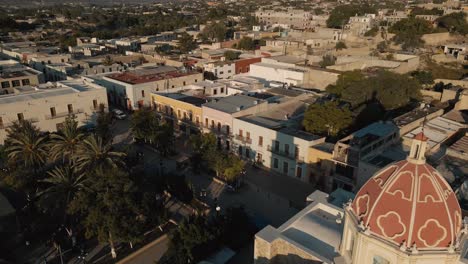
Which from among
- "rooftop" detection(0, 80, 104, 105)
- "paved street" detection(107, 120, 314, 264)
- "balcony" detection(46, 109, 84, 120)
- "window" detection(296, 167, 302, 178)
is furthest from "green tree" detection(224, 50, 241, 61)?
"window" detection(296, 167, 302, 178)

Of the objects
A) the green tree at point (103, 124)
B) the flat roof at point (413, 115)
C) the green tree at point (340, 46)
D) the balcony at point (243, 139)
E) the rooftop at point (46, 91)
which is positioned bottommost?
the balcony at point (243, 139)

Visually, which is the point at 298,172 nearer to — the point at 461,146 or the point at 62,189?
the point at 461,146

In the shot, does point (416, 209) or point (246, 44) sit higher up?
point (416, 209)

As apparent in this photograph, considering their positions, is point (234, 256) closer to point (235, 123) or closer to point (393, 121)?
point (235, 123)

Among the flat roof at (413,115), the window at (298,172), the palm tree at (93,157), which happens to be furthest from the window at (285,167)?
the palm tree at (93,157)

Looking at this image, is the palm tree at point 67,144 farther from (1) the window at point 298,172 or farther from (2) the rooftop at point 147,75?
(2) the rooftop at point 147,75

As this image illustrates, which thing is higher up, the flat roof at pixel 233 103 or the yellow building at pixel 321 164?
the flat roof at pixel 233 103

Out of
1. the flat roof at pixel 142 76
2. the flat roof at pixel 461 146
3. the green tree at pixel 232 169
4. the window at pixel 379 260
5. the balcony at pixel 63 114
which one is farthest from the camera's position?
the flat roof at pixel 142 76

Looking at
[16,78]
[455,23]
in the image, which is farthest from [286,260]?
[455,23]
